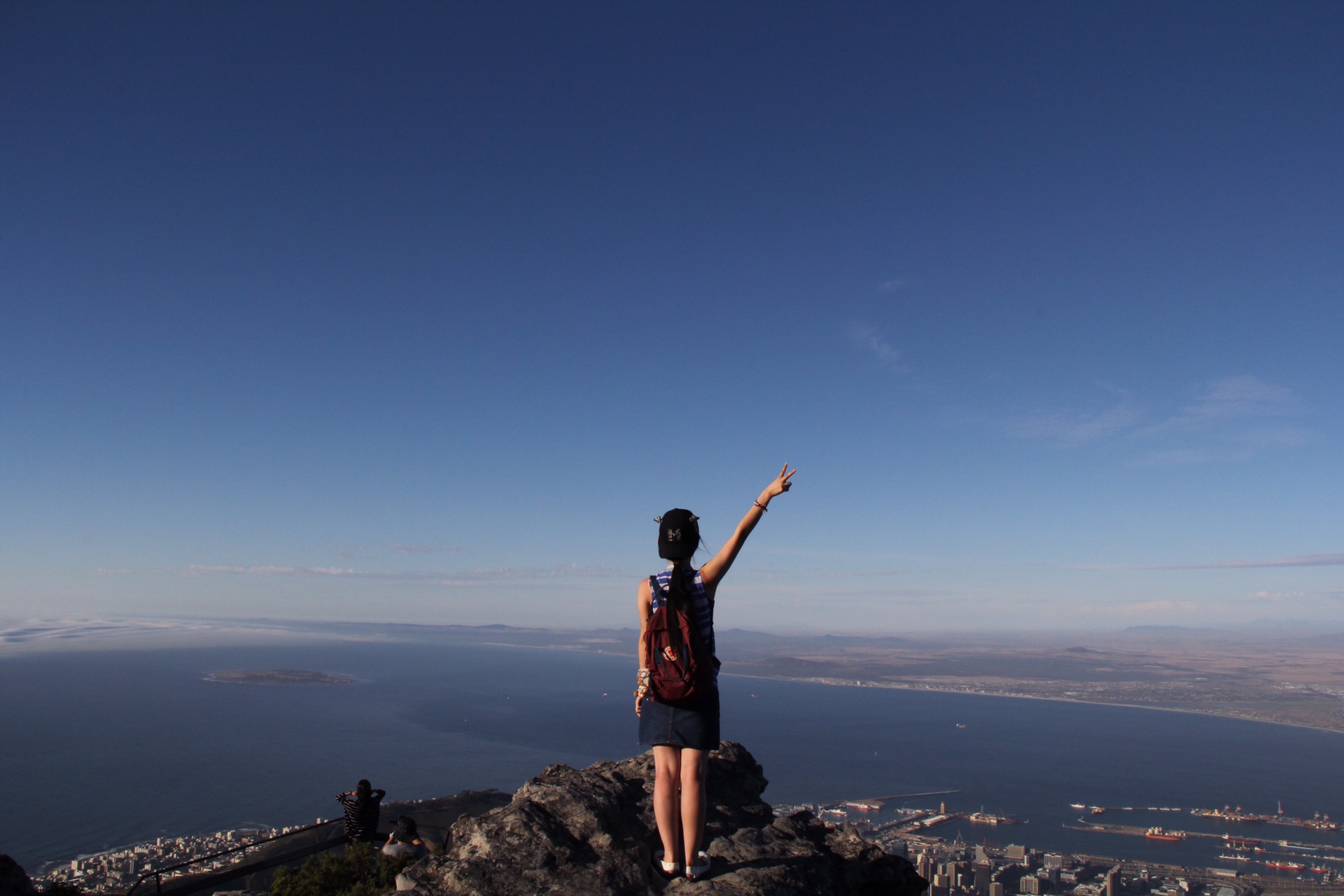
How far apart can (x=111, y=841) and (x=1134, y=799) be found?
63.6 metres

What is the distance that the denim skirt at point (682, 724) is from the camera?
3.71 m

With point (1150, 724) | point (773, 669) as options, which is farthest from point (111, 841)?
point (773, 669)

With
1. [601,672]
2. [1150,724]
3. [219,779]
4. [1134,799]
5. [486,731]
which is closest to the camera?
[219,779]

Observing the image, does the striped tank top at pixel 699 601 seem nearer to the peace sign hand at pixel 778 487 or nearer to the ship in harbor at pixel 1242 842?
the peace sign hand at pixel 778 487

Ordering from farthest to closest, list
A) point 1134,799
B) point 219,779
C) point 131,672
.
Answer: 1. point 131,672
2. point 1134,799
3. point 219,779

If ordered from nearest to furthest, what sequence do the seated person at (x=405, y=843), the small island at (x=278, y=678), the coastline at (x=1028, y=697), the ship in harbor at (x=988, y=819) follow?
the seated person at (x=405, y=843) → the ship in harbor at (x=988, y=819) → the coastline at (x=1028, y=697) → the small island at (x=278, y=678)

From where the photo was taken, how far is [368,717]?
2931 inches

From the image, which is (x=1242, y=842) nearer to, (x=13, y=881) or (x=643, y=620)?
(x=643, y=620)

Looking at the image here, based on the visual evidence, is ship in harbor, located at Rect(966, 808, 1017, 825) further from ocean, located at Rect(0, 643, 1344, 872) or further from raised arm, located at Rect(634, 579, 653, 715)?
raised arm, located at Rect(634, 579, 653, 715)

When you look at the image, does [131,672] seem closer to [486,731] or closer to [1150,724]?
[486,731]

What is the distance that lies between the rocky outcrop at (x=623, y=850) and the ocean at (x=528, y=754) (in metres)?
32.3

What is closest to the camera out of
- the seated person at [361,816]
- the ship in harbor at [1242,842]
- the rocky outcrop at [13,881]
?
the rocky outcrop at [13,881]

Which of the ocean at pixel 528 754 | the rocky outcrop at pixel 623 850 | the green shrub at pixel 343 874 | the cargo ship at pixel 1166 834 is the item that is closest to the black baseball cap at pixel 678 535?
the rocky outcrop at pixel 623 850

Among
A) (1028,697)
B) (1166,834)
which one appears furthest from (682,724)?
(1028,697)
